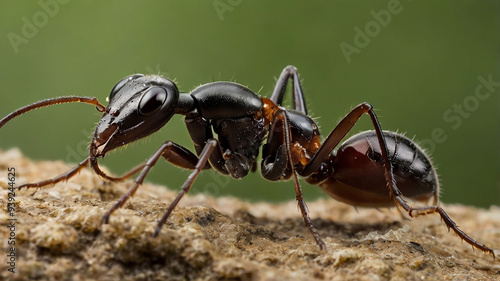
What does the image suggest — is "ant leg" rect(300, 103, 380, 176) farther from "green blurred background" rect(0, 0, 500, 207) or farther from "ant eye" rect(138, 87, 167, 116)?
"green blurred background" rect(0, 0, 500, 207)

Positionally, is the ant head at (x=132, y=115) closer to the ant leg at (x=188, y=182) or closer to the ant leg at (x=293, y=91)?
the ant leg at (x=188, y=182)

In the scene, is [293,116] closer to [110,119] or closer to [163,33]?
[110,119]

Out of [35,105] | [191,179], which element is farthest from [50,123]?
[191,179]

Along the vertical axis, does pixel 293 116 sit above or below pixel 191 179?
above

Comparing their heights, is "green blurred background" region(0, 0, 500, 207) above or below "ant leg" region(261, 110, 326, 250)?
above

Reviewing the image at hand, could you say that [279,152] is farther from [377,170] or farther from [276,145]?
[377,170]
